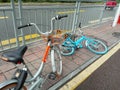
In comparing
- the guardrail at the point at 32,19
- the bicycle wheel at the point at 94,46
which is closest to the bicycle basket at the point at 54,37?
the guardrail at the point at 32,19

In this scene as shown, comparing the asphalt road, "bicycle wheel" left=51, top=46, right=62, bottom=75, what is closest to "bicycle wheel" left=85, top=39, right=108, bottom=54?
the asphalt road

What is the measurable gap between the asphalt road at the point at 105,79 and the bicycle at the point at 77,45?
66 cm

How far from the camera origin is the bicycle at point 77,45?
3.47 meters

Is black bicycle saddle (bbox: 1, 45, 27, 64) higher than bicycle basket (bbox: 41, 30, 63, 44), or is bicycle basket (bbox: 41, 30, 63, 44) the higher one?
bicycle basket (bbox: 41, 30, 63, 44)

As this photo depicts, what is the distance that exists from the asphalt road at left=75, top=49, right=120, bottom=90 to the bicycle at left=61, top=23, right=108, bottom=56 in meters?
0.66

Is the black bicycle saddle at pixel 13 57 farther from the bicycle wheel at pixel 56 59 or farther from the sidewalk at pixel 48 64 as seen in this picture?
the sidewalk at pixel 48 64

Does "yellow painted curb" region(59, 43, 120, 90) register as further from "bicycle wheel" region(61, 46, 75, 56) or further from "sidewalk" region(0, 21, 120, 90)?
"bicycle wheel" region(61, 46, 75, 56)

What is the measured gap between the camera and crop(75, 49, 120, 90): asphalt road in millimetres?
2474

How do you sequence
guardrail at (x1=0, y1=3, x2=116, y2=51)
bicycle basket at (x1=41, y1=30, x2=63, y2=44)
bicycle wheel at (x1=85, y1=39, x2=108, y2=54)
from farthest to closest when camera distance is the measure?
bicycle wheel at (x1=85, y1=39, x2=108, y2=54)
guardrail at (x1=0, y1=3, x2=116, y2=51)
bicycle basket at (x1=41, y1=30, x2=63, y2=44)

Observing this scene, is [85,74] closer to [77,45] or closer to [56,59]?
[56,59]

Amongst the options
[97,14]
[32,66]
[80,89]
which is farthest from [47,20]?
[97,14]

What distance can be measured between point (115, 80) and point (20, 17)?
9.30 feet

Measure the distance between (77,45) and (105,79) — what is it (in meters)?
1.43

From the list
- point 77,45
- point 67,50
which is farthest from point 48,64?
point 77,45
